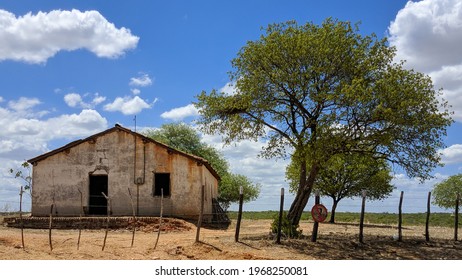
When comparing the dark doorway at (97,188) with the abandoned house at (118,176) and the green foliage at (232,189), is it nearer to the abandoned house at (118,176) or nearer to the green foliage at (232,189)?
the abandoned house at (118,176)

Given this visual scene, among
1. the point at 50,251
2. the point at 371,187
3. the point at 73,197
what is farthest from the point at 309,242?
the point at 371,187

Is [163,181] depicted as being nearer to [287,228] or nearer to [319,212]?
[287,228]

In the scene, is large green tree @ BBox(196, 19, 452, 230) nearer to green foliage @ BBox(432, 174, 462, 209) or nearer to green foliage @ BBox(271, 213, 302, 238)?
green foliage @ BBox(271, 213, 302, 238)

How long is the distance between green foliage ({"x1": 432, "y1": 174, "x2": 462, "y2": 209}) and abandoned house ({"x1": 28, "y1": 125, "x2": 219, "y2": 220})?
112 feet

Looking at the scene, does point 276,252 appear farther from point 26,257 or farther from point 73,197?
point 73,197

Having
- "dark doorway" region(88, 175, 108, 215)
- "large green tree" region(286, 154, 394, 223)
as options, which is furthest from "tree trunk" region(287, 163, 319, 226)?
"large green tree" region(286, 154, 394, 223)

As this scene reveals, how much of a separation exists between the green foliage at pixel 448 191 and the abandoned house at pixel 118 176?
112 feet

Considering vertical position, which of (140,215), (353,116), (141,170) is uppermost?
(353,116)

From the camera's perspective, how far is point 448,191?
56.2 meters

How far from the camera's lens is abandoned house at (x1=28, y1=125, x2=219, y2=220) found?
31.6 meters

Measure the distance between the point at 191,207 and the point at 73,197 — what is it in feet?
24.4

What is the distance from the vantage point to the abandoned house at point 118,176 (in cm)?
3156

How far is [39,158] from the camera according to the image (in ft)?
107

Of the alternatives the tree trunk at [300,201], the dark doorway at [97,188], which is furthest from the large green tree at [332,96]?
the dark doorway at [97,188]
